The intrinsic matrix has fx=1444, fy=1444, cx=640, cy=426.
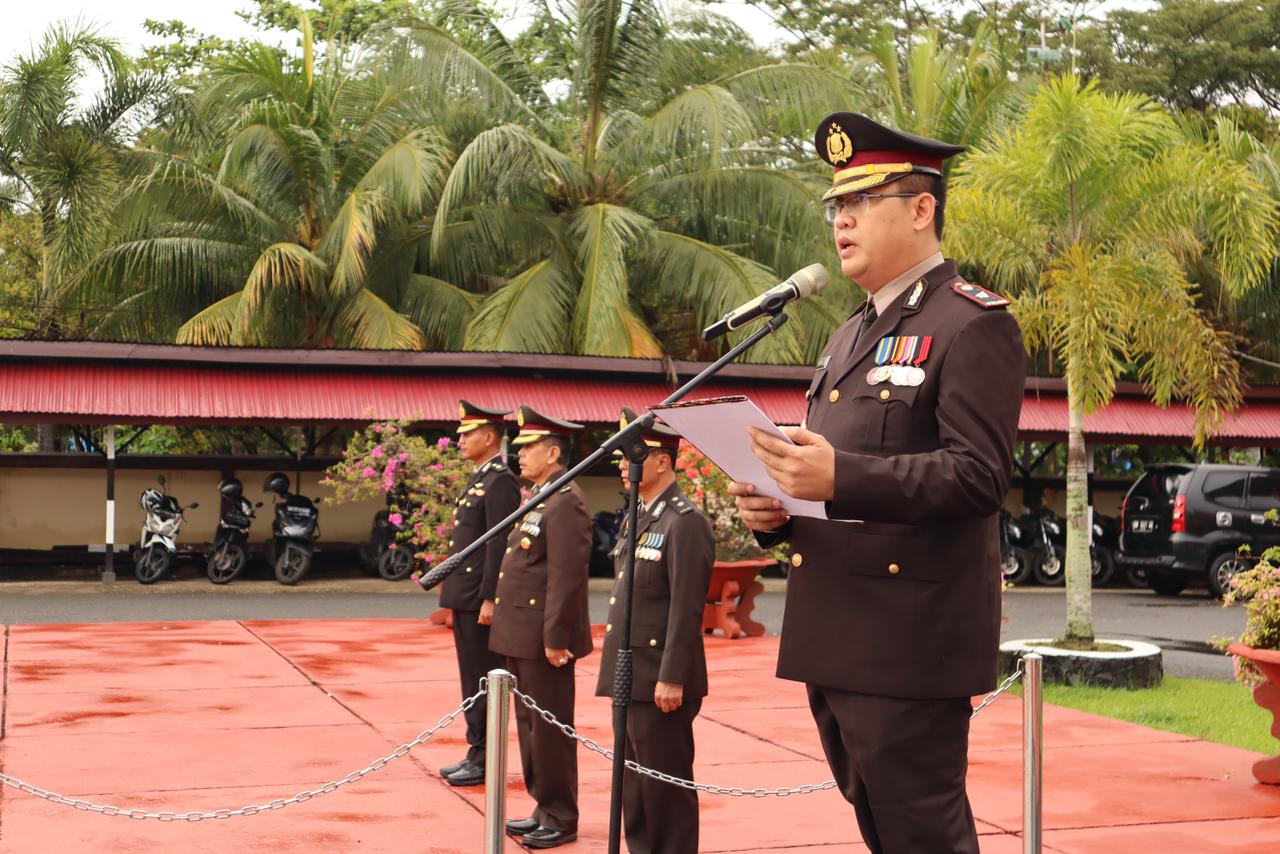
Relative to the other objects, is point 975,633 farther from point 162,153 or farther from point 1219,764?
point 162,153

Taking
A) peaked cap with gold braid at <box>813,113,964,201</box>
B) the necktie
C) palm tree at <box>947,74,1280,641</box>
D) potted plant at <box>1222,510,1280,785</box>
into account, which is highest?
palm tree at <box>947,74,1280,641</box>

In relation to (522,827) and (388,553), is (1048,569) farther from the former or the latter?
(522,827)

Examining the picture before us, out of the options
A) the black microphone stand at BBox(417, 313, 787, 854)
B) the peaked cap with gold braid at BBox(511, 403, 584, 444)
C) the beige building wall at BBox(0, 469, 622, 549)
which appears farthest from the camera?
the beige building wall at BBox(0, 469, 622, 549)

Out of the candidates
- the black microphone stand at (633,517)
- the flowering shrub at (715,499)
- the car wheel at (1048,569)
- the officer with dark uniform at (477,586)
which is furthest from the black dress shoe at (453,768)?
the car wheel at (1048,569)

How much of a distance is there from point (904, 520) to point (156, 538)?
1666cm

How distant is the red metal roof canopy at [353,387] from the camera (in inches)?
690

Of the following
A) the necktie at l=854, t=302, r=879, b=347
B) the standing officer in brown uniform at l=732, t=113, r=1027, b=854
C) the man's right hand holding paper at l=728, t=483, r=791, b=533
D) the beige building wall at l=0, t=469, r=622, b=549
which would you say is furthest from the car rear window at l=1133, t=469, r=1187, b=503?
Result: the man's right hand holding paper at l=728, t=483, r=791, b=533

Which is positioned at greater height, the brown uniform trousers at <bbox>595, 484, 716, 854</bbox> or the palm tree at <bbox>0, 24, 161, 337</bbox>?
the palm tree at <bbox>0, 24, 161, 337</bbox>

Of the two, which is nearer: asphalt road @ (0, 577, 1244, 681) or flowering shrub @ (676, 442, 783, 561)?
flowering shrub @ (676, 442, 783, 561)

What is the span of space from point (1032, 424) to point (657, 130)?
268 inches

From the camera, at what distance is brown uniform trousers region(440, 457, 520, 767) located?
23.8 ft

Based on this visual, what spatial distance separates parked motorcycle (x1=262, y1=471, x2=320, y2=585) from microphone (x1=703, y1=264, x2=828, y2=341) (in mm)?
15533

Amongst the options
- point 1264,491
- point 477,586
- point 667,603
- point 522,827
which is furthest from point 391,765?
point 1264,491

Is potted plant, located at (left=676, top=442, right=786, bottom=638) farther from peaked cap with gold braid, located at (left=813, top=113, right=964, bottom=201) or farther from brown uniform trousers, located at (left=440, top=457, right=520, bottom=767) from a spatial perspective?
peaked cap with gold braid, located at (left=813, top=113, right=964, bottom=201)
